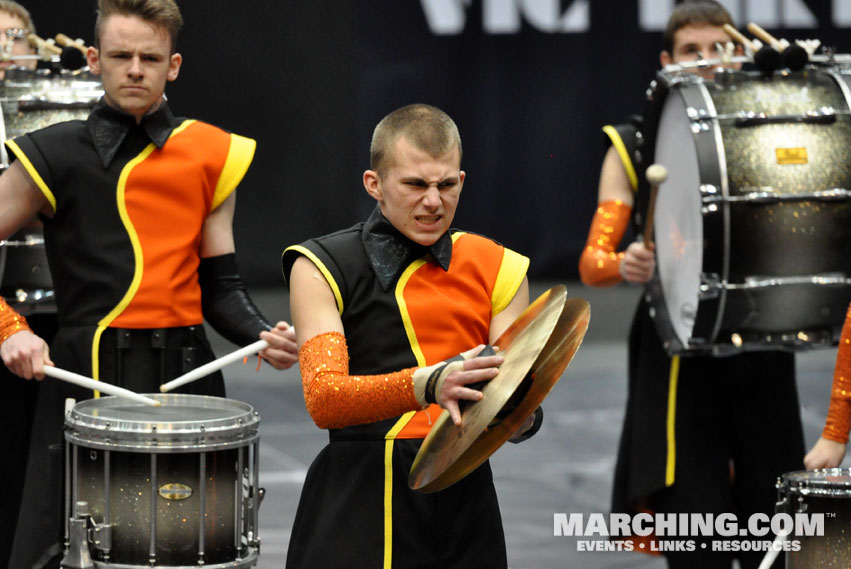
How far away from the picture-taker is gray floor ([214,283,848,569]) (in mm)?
5473

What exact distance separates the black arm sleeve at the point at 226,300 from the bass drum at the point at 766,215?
1262 millimetres

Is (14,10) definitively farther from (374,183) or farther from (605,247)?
(374,183)

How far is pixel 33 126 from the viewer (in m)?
4.32

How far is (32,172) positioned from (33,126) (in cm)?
64

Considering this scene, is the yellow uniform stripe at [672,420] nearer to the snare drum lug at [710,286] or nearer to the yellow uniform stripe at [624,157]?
the snare drum lug at [710,286]

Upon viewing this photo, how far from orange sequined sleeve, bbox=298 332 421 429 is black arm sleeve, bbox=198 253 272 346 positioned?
1.04 metres

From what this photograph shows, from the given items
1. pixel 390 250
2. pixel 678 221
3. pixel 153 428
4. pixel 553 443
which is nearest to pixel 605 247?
pixel 678 221

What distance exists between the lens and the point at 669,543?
15.1 ft

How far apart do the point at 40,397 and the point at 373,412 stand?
1374mm

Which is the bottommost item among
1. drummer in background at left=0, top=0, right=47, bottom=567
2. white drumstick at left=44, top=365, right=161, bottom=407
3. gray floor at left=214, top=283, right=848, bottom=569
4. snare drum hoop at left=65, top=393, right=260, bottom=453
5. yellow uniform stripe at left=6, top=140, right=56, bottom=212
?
gray floor at left=214, top=283, right=848, bottom=569

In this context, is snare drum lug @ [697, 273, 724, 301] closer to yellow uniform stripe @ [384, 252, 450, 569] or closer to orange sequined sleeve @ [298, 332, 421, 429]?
yellow uniform stripe @ [384, 252, 450, 569]

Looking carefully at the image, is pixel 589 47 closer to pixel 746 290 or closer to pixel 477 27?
pixel 477 27

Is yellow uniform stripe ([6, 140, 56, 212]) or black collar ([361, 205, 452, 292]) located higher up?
yellow uniform stripe ([6, 140, 56, 212])

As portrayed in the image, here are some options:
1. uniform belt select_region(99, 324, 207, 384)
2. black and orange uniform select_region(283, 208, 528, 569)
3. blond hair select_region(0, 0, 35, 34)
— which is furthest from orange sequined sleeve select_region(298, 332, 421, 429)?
blond hair select_region(0, 0, 35, 34)
